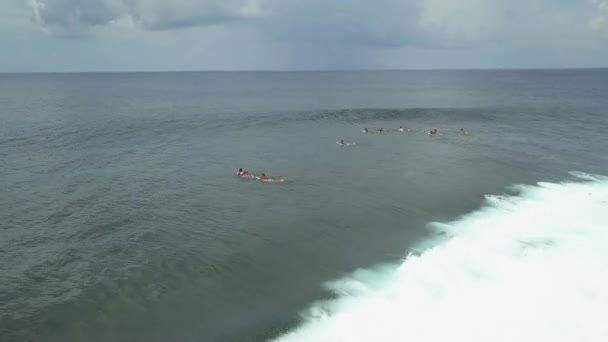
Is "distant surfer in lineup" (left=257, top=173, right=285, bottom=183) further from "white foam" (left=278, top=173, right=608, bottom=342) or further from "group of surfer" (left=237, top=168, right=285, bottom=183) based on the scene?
"white foam" (left=278, top=173, right=608, bottom=342)

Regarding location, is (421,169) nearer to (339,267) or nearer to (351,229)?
(351,229)

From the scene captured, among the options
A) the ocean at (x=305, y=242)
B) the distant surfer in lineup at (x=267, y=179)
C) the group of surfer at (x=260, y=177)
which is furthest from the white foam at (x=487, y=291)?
the group of surfer at (x=260, y=177)

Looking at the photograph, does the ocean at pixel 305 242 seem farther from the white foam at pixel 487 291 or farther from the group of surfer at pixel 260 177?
the group of surfer at pixel 260 177

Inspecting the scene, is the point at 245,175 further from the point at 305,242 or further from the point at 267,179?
the point at 305,242

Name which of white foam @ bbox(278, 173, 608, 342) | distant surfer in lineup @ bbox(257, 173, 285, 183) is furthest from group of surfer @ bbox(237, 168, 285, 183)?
white foam @ bbox(278, 173, 608, 342)

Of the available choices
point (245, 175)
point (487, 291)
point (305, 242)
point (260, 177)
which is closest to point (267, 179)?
point (260, 177)

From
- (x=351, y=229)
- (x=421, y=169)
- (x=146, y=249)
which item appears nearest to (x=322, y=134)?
(x=421, y=169)

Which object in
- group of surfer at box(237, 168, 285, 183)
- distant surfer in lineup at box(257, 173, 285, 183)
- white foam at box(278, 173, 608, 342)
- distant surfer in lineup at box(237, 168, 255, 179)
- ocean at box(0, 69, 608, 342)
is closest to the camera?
white foam at box(278, 173, 608, 342)
